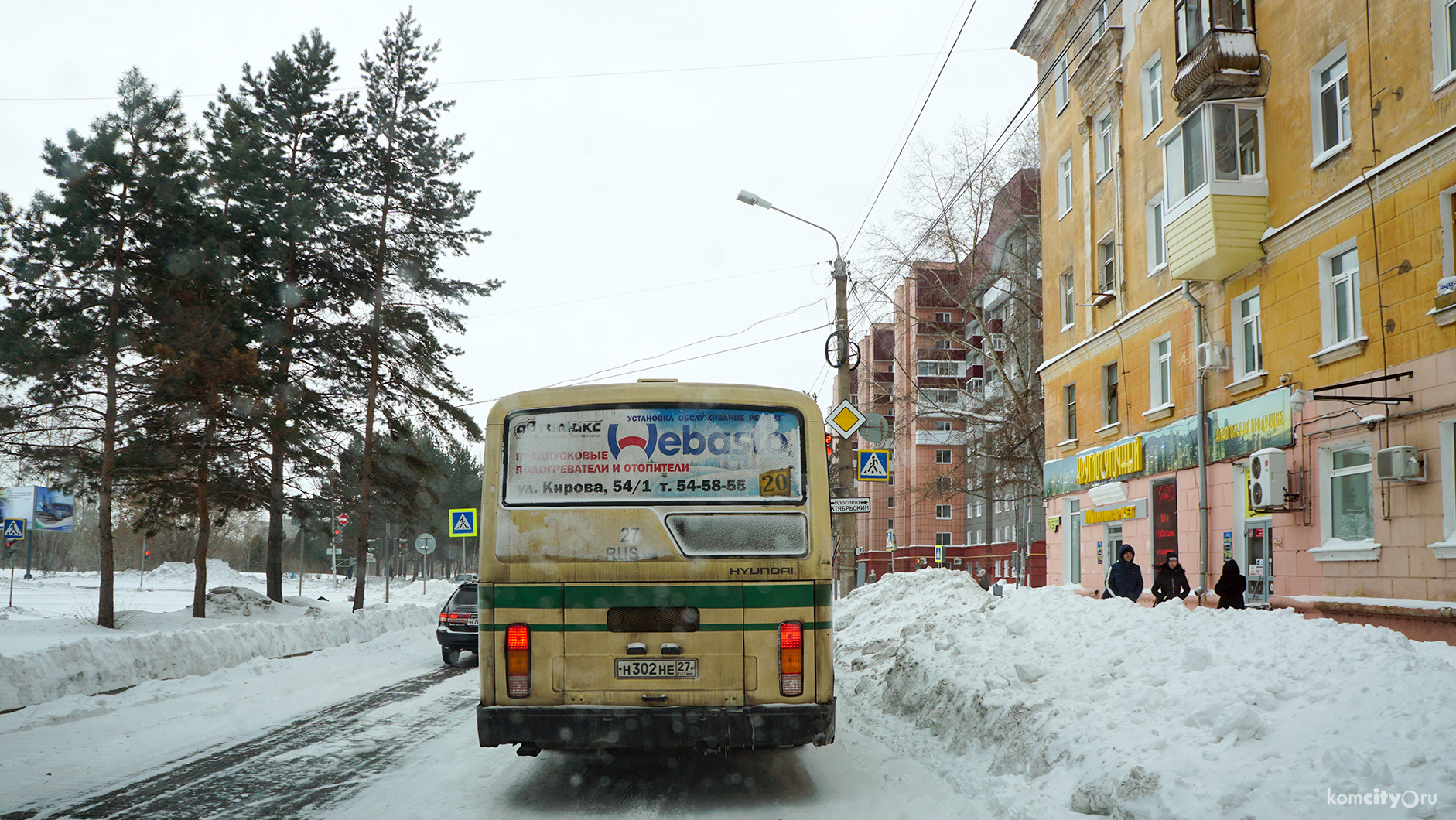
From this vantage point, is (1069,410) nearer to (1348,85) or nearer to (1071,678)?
(1348,85)

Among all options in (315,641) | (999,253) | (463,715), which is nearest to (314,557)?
(999,253)

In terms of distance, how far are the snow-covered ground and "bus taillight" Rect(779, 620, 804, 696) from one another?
0.76 m

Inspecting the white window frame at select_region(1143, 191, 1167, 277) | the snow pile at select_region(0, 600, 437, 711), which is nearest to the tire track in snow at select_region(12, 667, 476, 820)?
the snow pile at select_region(0, 600, 437, 711)

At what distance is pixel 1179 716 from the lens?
6.05m

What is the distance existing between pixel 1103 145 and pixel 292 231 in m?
19.9

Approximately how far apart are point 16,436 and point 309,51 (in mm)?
13964

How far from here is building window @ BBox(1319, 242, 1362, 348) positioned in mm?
14867

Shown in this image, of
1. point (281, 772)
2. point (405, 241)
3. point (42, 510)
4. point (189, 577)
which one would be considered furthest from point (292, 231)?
point (189, 577)

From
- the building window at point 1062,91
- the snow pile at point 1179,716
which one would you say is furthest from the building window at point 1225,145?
the snow pile at point 1179,716

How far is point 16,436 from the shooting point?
17938mm

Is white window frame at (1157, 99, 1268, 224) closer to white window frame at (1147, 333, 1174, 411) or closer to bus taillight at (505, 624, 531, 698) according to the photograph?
white window frame at (1147, 333, 1174, 411)

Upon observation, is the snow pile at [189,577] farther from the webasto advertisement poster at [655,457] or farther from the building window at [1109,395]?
the webasto advertisement poster at [655,457]

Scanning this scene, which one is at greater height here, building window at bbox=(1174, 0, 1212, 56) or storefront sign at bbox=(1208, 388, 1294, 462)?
building window at bbox=(1174, 0, 1212, 56)

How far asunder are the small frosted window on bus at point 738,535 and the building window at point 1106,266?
773 inches
